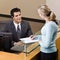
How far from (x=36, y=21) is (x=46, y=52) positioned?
378 centimetres

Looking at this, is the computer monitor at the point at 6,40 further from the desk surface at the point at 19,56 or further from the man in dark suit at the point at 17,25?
the man in dark suit at the point at 17,25

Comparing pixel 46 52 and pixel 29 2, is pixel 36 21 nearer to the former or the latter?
pixel 29 2

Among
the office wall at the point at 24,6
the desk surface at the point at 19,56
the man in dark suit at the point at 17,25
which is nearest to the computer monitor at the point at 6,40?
the desk surface at the point at 19,56

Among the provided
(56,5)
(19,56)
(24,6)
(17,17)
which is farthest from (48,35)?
(24,6)

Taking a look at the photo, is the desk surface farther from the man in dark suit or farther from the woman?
Result: the man in dark suit

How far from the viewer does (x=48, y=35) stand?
264cm

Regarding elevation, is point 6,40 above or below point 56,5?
below

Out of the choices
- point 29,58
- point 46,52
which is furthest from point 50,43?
point 29,58

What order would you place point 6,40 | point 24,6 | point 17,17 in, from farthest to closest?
point 24,6
point 17,17
point 6,40

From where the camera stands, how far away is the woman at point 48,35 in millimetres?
2652

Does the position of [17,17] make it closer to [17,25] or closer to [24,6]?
[17,25]

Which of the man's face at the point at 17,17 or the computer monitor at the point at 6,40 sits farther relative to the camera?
the man's face at the point at 17,17

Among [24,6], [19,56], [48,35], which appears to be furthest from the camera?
[24,6]

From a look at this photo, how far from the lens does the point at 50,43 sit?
8.85ft
